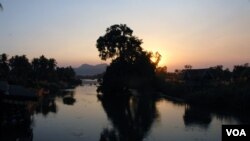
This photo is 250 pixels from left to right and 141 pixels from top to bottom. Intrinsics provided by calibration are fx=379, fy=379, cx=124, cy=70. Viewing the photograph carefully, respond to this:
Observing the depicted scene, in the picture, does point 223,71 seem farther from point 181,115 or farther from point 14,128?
point 14,128

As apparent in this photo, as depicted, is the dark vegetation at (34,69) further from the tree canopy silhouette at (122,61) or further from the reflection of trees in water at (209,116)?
the reflection of trees in water at (209,116)

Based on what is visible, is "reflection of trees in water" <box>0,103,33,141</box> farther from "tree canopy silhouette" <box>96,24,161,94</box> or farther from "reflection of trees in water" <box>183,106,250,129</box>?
"tree canopy silhouette" <box>96,24,161,94</box>

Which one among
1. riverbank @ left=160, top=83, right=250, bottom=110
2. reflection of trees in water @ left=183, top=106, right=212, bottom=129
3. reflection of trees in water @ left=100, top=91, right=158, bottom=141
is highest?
riverbank @ left=160, top=83, right=250, bottom=110

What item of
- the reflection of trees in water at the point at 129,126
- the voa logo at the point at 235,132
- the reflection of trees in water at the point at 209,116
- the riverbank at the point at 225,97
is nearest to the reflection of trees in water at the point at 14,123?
the reflection of trees in water at the point at 129,126

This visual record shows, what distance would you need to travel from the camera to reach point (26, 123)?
3412 centimetres

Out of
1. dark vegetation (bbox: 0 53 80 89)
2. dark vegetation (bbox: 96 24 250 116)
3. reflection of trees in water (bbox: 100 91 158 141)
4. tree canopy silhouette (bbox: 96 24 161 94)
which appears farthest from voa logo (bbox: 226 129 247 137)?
dark vegetation (bbox: 0 53 80 89)

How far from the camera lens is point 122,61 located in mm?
80688

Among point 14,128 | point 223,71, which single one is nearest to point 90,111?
point 14,128

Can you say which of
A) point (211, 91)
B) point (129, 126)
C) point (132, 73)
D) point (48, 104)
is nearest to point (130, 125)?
point (129, 126)

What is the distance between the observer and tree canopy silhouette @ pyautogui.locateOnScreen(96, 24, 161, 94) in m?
78.1

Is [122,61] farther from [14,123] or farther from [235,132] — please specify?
[235,132]

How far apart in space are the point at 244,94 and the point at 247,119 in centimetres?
892

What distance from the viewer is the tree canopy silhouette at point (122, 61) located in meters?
78.1

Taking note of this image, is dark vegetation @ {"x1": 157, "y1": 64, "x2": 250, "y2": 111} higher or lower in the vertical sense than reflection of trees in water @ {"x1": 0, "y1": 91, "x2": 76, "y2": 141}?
higher
